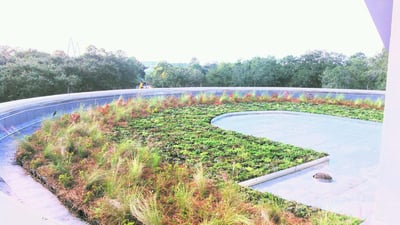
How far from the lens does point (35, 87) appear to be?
17.6 ft

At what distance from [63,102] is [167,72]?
14.5 feet

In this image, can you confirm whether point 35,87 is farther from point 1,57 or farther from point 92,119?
point 92,119

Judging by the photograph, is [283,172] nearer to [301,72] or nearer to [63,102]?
[63,102]

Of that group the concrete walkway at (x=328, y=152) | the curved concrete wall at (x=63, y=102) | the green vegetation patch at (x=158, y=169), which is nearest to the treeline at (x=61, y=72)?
the curved concrete wall at (x=63, y=102)

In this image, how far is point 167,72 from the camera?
962 cm

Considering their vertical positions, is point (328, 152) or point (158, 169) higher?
point (158, 169)

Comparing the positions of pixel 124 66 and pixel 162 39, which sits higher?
pixel 162 39

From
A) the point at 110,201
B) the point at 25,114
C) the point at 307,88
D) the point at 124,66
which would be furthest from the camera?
the point at 307,88

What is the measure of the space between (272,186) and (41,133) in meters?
2.75

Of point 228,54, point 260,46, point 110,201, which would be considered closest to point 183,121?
point 110,201

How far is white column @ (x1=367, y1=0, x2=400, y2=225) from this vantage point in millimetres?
1521

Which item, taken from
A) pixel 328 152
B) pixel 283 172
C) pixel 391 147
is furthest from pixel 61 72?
pixel 391 147

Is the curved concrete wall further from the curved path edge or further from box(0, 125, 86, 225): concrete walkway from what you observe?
the curved path edge

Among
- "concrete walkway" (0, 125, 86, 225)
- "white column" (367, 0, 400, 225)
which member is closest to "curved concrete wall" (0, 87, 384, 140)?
"concrete walkway" (0, 125, 86, 225)
